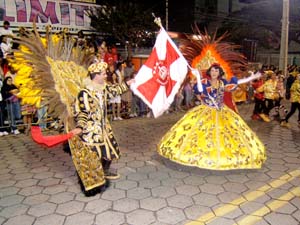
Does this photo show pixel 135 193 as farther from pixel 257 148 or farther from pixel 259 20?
pixel 259 20

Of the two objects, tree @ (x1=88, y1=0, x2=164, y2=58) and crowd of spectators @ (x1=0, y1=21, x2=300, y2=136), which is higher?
tree @ (x1=88, y1=0, x2=164, y2=58)

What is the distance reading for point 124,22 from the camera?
1465cm

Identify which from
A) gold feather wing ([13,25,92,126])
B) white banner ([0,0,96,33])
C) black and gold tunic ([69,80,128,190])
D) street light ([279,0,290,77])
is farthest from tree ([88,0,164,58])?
black and gold tunic ([69,80,128,190])

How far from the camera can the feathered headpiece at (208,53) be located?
6.03m

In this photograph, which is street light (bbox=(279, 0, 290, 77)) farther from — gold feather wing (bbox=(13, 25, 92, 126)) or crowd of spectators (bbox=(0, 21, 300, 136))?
gold feather wing (bbox=(13, 25, 92, 126))

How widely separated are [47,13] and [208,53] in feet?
27.5

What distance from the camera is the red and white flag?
488 cm

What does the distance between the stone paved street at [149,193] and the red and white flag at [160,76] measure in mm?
1121

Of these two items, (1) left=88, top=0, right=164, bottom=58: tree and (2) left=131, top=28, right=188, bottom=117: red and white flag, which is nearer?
(2) left=131, top=28, right=188, bottom=117: red and white flag

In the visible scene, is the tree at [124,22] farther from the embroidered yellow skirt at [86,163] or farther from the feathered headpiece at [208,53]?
the embroidered yellow skirt at [86,163]

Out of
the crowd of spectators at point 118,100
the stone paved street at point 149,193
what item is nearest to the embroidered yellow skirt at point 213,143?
the stone paved street at point 149,193

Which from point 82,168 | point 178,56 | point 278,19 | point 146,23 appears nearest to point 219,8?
point 278,19

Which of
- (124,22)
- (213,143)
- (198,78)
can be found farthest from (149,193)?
(124,22)

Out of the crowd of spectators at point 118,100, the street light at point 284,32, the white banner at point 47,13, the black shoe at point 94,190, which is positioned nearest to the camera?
the black shoe at point 94,190
